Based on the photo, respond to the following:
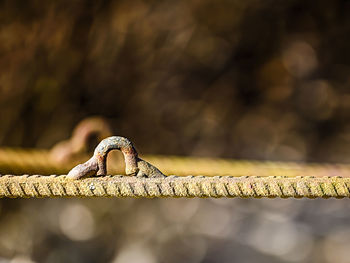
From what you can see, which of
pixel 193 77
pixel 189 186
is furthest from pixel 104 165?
pixel 193 77

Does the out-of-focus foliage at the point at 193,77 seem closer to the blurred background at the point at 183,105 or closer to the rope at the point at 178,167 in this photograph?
the blurred background at the point at 183,105

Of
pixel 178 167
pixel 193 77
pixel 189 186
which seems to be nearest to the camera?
pixel 189 186

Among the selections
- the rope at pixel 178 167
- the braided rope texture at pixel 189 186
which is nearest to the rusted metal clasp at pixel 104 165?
the braided rope texture at pixel 189 186

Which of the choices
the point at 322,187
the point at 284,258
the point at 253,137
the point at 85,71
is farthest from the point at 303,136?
the point at 322,187

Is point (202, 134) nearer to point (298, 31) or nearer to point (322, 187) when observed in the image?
point (298, 31)

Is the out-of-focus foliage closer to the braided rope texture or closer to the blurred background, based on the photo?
the blurred background

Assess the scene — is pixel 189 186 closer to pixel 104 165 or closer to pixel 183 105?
pixel 104 165

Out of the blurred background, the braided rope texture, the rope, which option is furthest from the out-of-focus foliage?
the braided rope texture
